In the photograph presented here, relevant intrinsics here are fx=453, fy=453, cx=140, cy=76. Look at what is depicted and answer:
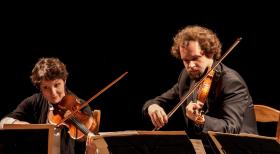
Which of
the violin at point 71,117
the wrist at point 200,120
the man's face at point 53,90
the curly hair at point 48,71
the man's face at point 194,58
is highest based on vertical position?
the man's face at point 194,58

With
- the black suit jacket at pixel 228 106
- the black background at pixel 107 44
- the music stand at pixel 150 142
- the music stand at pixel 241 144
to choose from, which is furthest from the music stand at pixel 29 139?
the black background at pixel 107 44

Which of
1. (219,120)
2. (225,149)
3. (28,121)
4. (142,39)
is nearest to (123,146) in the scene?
Answer: (225,149)

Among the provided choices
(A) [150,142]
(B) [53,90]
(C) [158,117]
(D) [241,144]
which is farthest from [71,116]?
(D) [241,144]

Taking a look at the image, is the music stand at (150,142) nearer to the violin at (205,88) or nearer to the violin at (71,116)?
the violin at (205,88)

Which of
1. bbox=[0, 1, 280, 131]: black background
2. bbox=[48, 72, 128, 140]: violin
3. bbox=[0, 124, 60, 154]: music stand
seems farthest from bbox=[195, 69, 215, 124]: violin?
bbox=[0, 1, 280, 131]: black background

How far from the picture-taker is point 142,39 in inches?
136

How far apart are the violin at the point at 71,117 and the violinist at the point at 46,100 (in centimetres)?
2

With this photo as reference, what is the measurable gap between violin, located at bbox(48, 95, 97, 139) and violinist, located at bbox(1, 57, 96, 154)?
0.02m

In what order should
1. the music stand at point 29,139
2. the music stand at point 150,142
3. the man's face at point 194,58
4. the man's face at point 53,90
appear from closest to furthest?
the music stand at point 150,142 < the music stand at point 29,139 < the man's face at point 194,58 < the man's face at point 53,90

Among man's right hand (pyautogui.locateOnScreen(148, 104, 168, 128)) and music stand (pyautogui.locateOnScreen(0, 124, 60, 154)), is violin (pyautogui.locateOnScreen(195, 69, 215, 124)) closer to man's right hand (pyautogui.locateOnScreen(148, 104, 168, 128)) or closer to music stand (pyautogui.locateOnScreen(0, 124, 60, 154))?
man's right hand (pyautogui.locateOnScreen(148, 104, 168, 128))

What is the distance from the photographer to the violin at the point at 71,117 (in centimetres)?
264

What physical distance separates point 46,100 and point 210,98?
1046 mm

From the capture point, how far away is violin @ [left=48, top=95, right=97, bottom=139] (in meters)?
2.64

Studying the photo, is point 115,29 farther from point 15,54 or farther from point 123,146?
point 123,146
